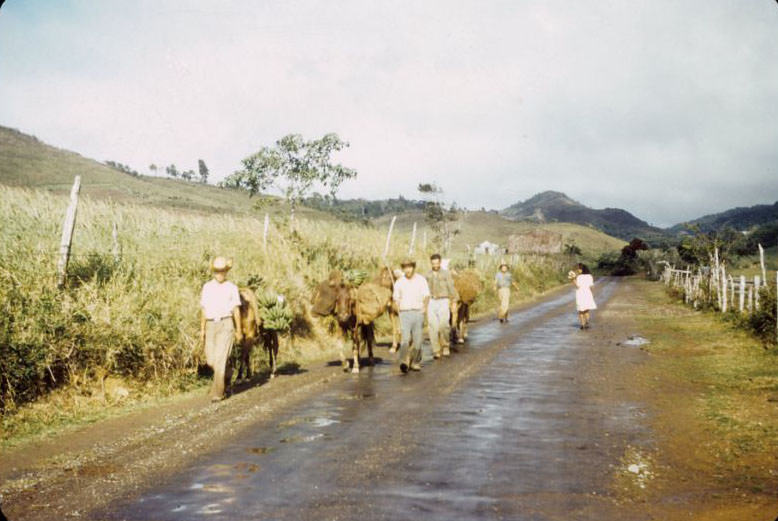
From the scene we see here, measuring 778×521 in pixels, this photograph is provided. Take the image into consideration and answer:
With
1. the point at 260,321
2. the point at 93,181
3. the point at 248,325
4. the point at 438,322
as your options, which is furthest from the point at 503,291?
the point at 93,181

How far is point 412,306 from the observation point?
13727mm

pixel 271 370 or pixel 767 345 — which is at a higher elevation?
pixel 767 345

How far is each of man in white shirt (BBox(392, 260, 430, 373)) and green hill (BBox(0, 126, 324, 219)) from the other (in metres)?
49.7

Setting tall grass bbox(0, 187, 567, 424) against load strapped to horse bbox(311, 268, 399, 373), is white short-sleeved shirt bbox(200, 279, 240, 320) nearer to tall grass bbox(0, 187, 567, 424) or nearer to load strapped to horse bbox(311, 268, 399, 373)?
tall grass bbox(0, 187, 567, 424)

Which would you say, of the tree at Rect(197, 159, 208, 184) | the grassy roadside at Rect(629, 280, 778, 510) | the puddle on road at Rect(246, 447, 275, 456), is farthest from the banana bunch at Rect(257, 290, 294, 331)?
the tree at Rect(197, 159, 208, 184)

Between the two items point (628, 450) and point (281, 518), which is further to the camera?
point (628, 450)

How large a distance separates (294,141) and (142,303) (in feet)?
45.5

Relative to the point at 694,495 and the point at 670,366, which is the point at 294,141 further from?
the point at 694,495

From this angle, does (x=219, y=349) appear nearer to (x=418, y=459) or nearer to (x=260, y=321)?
(x=260, y=321)

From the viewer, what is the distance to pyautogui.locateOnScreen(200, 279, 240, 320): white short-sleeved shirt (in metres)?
10.8

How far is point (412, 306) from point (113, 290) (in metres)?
5.49

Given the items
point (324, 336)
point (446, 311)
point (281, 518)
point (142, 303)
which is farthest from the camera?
point (324, 336)

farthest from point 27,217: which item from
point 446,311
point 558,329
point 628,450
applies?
point 558,329

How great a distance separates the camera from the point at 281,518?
5191 mm
